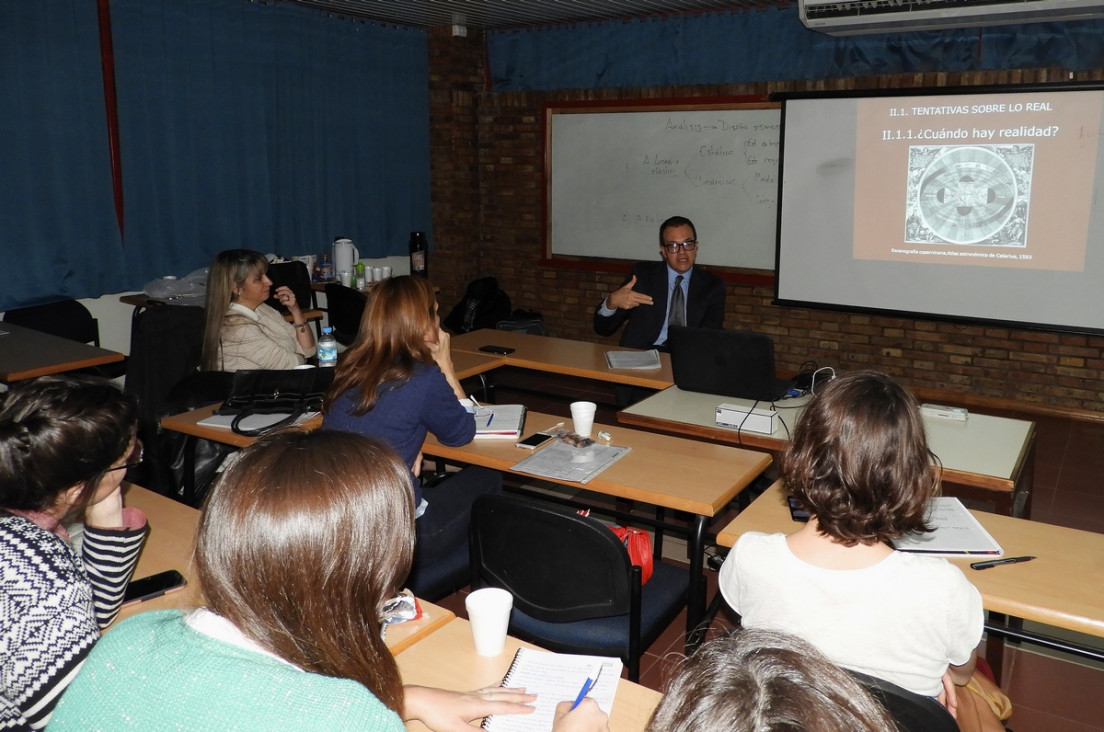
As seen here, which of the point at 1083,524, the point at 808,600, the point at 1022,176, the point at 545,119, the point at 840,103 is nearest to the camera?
the point at 808,600

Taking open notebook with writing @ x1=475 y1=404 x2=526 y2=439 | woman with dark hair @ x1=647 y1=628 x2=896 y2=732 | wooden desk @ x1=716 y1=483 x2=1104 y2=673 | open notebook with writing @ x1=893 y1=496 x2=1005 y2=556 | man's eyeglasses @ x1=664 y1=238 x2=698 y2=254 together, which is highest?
man's eyeglasses @ x1=664 y1=238 x2=698 y2=254

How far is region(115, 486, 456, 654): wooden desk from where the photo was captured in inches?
66.2

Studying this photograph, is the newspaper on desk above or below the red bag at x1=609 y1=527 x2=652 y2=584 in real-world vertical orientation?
above

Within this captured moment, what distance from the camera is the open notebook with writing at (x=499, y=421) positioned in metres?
2.96

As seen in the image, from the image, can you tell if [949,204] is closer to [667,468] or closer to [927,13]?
[927,13]

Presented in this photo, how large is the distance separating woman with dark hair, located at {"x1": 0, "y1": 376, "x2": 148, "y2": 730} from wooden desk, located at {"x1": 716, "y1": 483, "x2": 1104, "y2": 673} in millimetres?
1390

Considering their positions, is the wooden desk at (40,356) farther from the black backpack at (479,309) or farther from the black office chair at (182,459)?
the black backpack at (479,309)

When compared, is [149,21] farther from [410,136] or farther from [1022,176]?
[1022,176]

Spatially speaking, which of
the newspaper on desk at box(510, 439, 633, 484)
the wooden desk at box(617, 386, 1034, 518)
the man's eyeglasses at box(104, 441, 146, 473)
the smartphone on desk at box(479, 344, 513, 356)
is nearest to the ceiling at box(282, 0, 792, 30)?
the smartphone on desk at box(479, 344, 513, 356)

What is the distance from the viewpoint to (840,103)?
A: 18.7ft

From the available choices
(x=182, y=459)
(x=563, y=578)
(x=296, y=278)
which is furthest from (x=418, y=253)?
(x=563, y=578)

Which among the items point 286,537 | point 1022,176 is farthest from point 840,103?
point 286,537

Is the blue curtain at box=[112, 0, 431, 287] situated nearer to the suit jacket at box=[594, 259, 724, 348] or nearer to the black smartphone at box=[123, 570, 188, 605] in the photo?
the suit jacket at box=[594, 259, 724, 348]

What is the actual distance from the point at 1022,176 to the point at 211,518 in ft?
18.0
